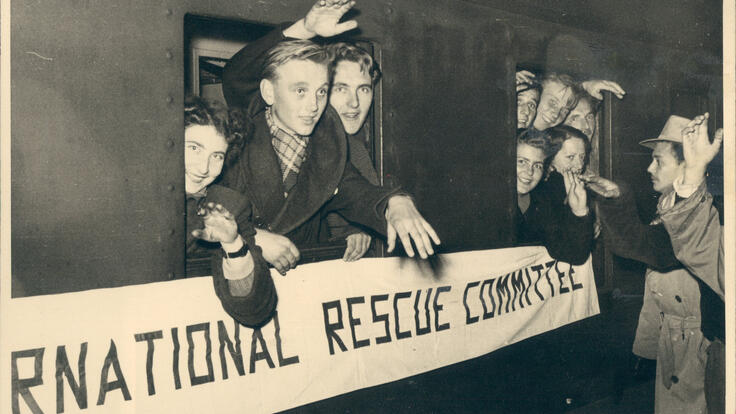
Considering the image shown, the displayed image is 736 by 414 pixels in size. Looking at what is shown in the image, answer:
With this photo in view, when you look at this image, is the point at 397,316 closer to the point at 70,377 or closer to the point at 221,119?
the point at 221,119

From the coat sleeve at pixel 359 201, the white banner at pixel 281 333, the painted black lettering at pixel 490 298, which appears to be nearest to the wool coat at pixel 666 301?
the white banner at pixel 281 333

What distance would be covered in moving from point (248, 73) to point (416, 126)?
980 mm

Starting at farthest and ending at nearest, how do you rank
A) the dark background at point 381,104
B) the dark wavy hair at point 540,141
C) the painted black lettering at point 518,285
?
1. the dark wavy hair at point 540,141
2. the painted black lettering at point 518,285
3. the dark background at point 381,104

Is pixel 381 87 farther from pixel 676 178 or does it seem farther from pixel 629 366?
pixel 629 366

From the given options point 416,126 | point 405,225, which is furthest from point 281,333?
point 416,126

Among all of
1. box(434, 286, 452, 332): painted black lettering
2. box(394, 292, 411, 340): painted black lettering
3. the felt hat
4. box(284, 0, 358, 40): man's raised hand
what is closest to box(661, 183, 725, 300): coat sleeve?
the felt hat

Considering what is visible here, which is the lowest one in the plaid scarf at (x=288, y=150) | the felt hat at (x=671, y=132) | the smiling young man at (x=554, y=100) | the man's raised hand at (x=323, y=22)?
the plaid scarf at (x=288, y=150)

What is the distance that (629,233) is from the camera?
15.4 ft

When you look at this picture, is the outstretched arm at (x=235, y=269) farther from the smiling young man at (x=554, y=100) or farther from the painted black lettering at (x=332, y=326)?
the smiling young man at (x=554, y=100)

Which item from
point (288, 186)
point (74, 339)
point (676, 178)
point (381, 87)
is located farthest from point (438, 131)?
point (74, 339)

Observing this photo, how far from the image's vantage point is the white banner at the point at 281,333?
2.67 meters

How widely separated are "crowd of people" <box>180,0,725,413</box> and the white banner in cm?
13

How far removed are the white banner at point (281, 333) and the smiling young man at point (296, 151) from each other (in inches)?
8.2

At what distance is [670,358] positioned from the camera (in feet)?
15.2
